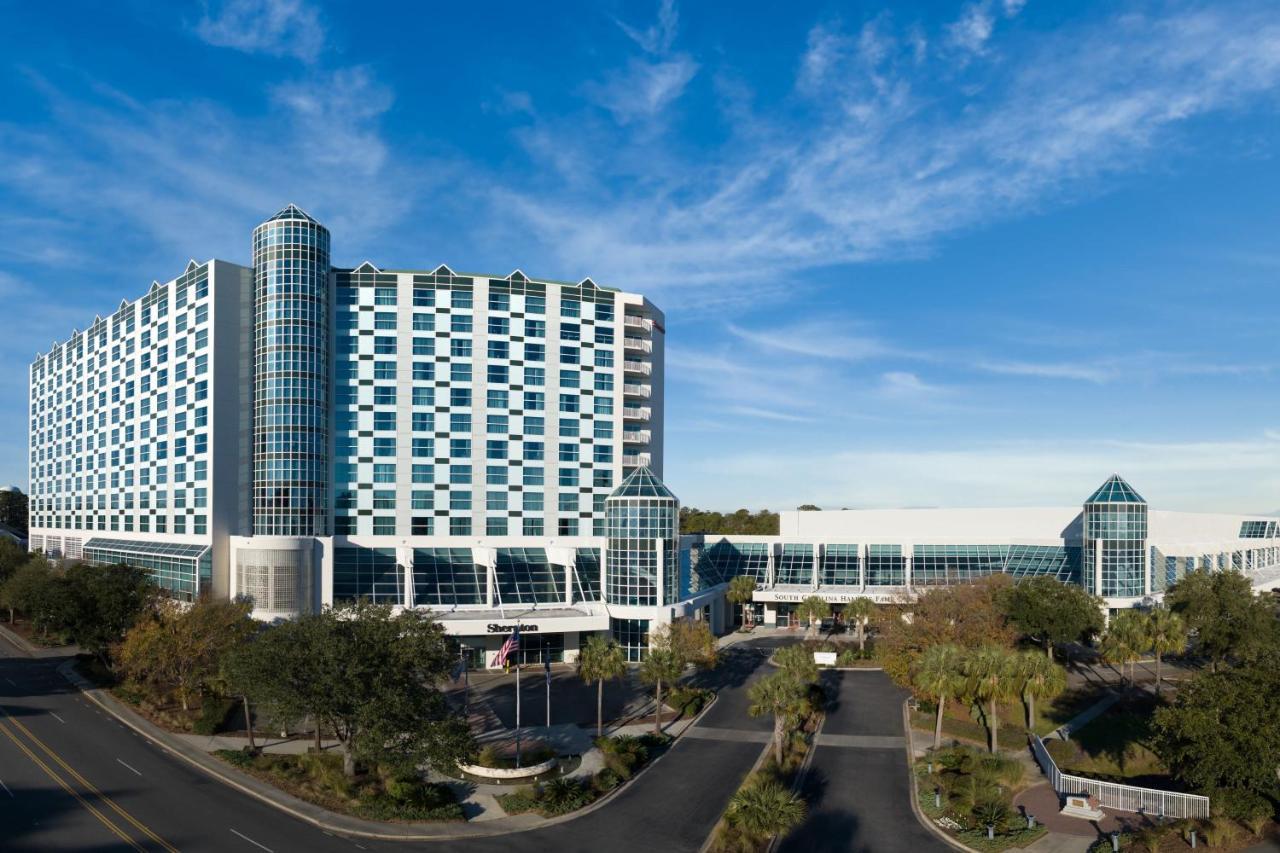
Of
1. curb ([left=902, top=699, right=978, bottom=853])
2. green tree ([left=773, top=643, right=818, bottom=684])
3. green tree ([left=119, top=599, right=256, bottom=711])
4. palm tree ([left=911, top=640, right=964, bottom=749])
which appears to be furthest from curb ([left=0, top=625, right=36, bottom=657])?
palm tree ([left=911, top=640, right=964, bottom=749])

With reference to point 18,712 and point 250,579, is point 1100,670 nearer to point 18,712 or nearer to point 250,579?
point 250,579

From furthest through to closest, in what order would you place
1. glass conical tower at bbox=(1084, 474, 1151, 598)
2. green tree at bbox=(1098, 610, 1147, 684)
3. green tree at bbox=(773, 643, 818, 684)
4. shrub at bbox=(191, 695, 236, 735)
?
glass conical tower at bbox=(1084, 474, 1151, 598) → green tree at bbox=(1098, 610, 1147, 684) → shrub at bbox=(191, 695, 236, 735) → green tree at bbox=(773, 643, 818, 684)

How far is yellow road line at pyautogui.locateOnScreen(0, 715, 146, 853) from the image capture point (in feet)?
115

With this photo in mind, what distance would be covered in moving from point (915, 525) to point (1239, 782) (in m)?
71.3

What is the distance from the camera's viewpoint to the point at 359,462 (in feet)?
276

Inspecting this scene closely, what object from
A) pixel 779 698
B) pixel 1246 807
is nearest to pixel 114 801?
pixel 779 698

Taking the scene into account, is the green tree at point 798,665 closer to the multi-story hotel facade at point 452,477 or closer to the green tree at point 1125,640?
the green tree at point 1125,640

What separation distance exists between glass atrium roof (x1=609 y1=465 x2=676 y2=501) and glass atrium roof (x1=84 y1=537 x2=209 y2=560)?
4026cm

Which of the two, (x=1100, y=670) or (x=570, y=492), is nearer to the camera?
(x=1100, y=670)

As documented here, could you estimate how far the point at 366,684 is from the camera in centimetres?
4062

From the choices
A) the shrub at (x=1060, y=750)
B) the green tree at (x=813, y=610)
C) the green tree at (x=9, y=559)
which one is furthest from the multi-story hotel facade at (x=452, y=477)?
the shrub at (x=1060, y=750)

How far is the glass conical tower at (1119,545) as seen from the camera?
86.6 metres

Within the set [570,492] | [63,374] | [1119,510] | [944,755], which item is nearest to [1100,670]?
[1119,510]

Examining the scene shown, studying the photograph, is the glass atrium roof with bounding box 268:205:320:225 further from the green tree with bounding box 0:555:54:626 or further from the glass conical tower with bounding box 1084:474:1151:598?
the glass conical tower with bounding box 1084:474:1151:598
